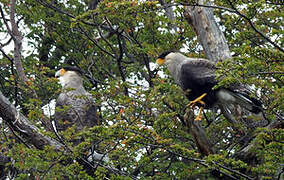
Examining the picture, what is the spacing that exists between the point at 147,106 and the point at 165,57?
155 cm

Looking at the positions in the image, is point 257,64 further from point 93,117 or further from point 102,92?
point 93,117

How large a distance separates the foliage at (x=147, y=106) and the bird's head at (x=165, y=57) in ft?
0.46

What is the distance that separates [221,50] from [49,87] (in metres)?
2.35

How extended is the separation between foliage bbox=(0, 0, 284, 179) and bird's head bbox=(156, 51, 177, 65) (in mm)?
140

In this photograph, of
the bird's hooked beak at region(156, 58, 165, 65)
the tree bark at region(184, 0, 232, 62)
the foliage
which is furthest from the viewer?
the bird's hooked beak at region(156, 58, 165, 65)

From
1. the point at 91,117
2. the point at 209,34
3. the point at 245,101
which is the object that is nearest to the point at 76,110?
the point at 91,117

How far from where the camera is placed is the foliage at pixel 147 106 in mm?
3559

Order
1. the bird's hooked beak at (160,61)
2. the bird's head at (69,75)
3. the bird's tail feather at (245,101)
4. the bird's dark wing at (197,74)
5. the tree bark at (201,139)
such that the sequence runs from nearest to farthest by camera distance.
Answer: the tree bark at (201,139), the bird's tail feather at (245,101), the bird's dark wing at (197,74), the bird's hooked beak at (160,61), the bird's head at (69,75)

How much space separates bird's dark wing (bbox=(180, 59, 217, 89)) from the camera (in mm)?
4789

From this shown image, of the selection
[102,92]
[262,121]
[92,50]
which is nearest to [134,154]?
[102,92]

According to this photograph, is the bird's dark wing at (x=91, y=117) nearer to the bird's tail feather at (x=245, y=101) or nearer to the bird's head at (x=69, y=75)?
the bird's head at (x=69, y=75)

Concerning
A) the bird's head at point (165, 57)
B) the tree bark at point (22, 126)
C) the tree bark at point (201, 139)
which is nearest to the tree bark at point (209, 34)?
the bird's head at point (165, 57)

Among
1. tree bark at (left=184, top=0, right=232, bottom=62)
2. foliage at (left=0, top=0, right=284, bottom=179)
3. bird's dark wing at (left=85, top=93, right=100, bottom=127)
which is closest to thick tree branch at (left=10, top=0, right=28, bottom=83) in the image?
foliage at (left=0, top=0, right=284, bottom=179)

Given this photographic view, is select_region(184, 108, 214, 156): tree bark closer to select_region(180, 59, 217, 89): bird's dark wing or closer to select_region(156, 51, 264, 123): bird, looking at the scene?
select_region(156, 51, 264, 123): bird
